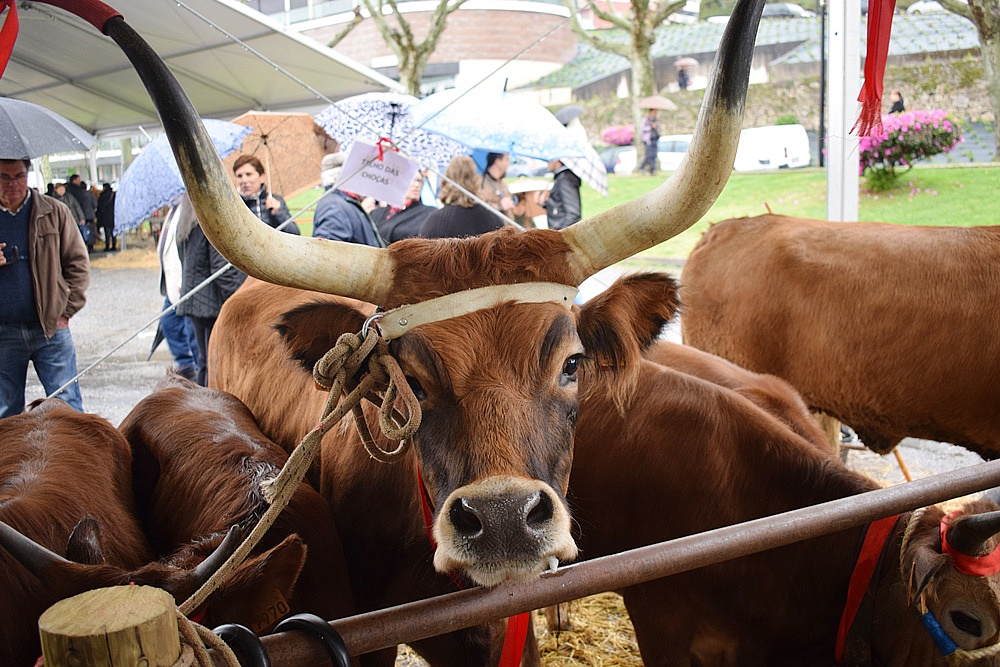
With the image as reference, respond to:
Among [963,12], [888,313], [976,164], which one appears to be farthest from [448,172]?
[963,12]

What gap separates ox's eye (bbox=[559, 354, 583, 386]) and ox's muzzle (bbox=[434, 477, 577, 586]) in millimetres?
364

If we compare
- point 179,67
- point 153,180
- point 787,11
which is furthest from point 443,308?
point 787,11

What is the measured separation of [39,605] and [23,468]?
70cm

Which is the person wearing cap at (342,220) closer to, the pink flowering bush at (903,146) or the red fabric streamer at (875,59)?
the red fabric streamer at (875,59)

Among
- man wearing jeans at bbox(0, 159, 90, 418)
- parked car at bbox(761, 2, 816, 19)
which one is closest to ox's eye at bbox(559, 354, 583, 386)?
man wearing jeans at bbox(0, 159, 90, 418)

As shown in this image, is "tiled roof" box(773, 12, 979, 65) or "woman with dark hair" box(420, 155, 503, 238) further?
"tiled roof" box(773, 12, 979, 65)

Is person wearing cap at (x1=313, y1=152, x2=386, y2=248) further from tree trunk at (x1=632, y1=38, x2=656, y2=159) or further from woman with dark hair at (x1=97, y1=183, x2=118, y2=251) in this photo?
tree trunk at (x1=632, y1=38, x2=656, y2=159)

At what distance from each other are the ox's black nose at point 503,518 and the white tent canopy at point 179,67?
15.2 ft

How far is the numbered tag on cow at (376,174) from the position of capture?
5.54 metres

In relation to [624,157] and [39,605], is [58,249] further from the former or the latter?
[624,157]

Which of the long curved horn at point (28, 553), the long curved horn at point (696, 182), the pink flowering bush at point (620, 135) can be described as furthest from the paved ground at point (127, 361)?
the pink flowering bush at point (620, 135)

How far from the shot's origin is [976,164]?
6961mm

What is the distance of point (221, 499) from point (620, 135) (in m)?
15.2

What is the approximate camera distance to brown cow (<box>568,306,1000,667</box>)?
2.24 meters
